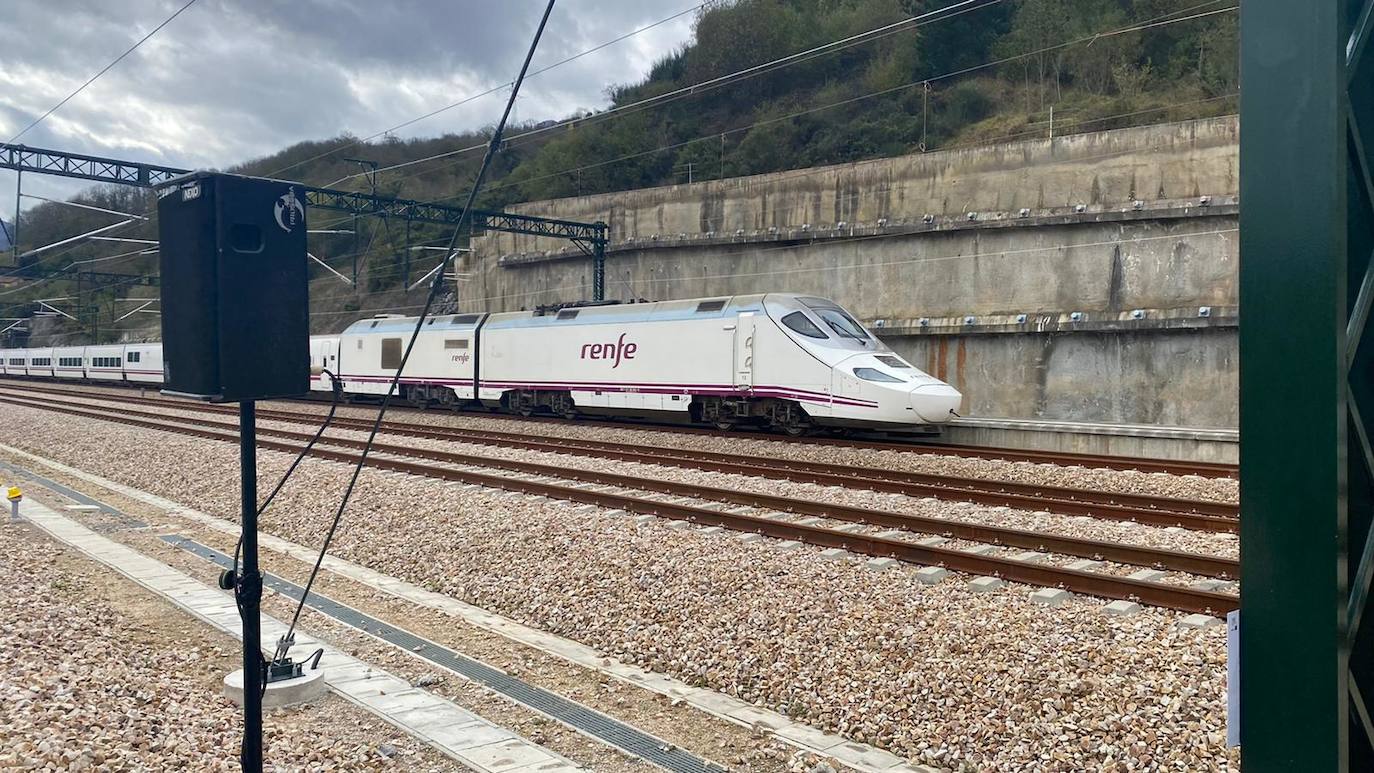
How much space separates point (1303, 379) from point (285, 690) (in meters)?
5.66

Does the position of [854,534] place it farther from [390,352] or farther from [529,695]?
[390,352]

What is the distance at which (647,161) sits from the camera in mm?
48562

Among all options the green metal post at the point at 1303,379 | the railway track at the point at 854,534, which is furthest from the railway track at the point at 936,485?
the green metal post at the point at 1303,379

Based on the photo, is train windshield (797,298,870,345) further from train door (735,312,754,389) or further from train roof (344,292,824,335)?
train door (735,312,754,389)

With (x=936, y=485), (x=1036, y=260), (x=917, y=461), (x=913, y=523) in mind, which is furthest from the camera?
(x=1036, y=260)

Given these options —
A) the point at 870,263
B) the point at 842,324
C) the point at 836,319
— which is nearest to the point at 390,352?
the point at 870,263

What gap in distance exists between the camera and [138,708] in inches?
210

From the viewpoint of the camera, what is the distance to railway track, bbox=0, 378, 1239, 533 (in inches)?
432

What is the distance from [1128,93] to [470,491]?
3034 centimetres

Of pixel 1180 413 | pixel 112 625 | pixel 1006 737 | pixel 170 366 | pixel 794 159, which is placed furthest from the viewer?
pixel 794 159

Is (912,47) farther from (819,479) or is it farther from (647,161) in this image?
(819,479)

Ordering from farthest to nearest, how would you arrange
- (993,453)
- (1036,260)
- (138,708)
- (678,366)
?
(1036,260), (678,366), (993,453), (138,708)

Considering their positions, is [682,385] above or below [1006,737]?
above

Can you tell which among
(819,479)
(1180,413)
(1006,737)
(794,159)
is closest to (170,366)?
(1006,737)
